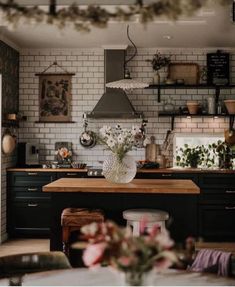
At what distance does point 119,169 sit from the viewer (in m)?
5.10

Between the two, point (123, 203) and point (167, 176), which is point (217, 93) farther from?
point (123, 203)

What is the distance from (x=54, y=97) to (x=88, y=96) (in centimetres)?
52

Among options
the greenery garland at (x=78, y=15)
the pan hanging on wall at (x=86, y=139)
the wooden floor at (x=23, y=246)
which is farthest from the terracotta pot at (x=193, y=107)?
the greenery garland at (x=78, y=15)

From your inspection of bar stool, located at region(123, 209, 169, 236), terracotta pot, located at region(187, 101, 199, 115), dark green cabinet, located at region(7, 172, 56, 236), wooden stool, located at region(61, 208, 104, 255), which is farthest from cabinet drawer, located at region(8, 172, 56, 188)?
bar stool, located at region(123, 209, 169, 236)

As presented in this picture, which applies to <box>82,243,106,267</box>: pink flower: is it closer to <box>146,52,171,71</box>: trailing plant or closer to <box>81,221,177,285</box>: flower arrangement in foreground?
<box>81,221,177,285</box>: flower arrangement in foreground

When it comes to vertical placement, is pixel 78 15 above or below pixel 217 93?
below

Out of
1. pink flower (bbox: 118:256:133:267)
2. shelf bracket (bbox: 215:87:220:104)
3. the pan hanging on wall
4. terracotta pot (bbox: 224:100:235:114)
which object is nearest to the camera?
pink flower (bbox: 118:256:133:267)

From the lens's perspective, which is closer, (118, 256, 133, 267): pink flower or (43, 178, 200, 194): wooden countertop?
(118, 256, 133, 267): pink flower

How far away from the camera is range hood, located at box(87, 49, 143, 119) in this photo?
737 cm

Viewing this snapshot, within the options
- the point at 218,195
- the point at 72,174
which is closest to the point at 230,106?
the point at 218,195

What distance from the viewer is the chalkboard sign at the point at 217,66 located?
25.0 ft

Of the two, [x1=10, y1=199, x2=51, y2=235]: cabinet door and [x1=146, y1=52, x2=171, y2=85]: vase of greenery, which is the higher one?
[x1=146, y1=52, x2=171, y2=85]: vase of greenery

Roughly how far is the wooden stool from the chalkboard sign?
3584 millimetres

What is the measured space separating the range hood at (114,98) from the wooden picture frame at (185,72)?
2.57 ft
